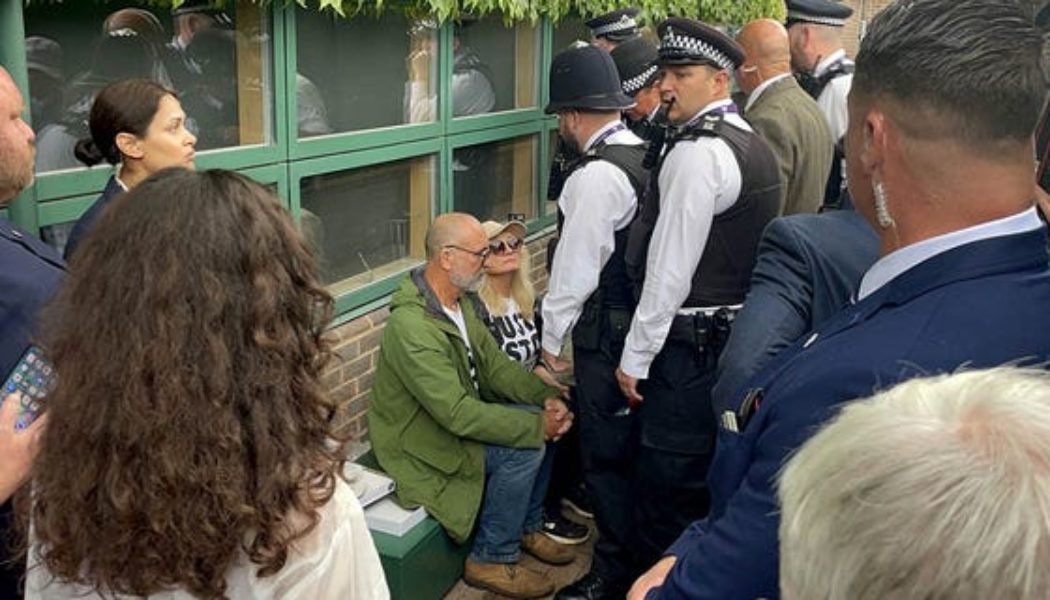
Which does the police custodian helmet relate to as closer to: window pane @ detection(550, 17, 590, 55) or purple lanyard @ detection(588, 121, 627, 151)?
purple lanyard @ detection(588, 121, 627, 151)

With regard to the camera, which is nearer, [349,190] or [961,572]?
[961,572]

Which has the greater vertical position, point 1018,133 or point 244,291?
point 1018,133

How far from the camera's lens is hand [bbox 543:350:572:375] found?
3861mm

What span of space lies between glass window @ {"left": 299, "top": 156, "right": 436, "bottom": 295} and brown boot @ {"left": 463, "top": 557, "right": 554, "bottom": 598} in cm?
127

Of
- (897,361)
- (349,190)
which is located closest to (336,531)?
(897,361)

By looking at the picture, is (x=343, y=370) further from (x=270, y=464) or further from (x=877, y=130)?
(x=877, y=130)

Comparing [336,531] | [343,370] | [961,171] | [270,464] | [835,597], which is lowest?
[343,370]

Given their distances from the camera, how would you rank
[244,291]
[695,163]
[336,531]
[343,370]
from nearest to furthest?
[244,291] → [336,531] → [695,163] → [343,370]

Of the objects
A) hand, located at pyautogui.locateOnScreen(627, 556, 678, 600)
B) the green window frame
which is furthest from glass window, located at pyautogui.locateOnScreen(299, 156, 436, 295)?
hand, located at pyautogui.locateOnScreen(627, 556, 678, 600)

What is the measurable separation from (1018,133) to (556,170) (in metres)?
3.02

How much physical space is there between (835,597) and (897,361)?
49cm

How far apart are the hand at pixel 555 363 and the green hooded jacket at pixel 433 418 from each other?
Answer: 0.30m

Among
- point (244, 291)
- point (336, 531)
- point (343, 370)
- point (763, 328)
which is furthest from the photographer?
point (343, 370)

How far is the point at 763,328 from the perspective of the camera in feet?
6.47
